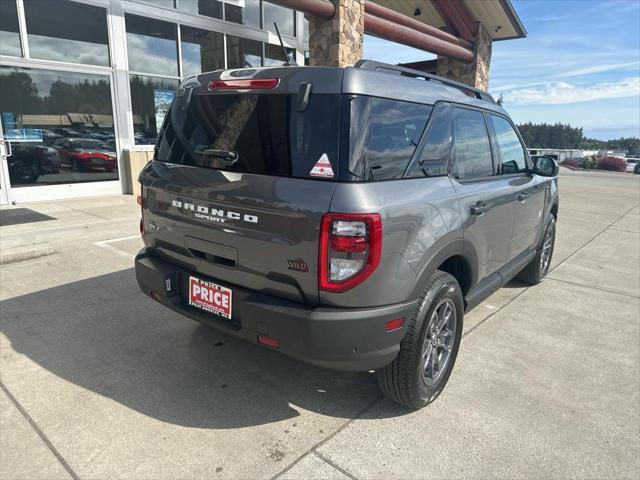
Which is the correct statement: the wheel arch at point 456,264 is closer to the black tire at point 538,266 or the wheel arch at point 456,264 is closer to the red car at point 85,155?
the black tire at point 538,266

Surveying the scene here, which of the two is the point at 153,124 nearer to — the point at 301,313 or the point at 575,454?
the point at 301,313

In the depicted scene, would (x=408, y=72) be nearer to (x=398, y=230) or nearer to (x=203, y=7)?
(x=398, y=230)

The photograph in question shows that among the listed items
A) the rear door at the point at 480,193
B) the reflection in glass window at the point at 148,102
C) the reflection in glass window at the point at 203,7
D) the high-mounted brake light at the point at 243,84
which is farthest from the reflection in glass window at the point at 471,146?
the reflection in glass window at the point at 203,7

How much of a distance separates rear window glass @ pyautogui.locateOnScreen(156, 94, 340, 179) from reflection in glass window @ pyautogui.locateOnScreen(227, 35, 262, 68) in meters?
9.31

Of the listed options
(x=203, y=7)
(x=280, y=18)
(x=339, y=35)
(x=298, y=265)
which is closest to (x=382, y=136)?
(x=298, y=265)

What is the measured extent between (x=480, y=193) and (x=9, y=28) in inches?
357

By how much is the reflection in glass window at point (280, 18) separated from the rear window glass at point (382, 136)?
420 inches

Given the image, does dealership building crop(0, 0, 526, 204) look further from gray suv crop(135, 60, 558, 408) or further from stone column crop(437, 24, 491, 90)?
gray suv crop(135, 60, 558, 408)

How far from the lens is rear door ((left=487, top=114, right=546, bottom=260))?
3.85 m

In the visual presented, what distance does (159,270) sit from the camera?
2900 millimetres

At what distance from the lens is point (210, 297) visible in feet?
8.79

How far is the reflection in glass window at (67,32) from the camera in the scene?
853 cm

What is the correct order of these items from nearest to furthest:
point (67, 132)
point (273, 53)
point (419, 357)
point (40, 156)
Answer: point (419, 357) → point (40, 156) → point (67, 132) → point (273, 53)

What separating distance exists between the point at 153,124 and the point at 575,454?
408 inches
